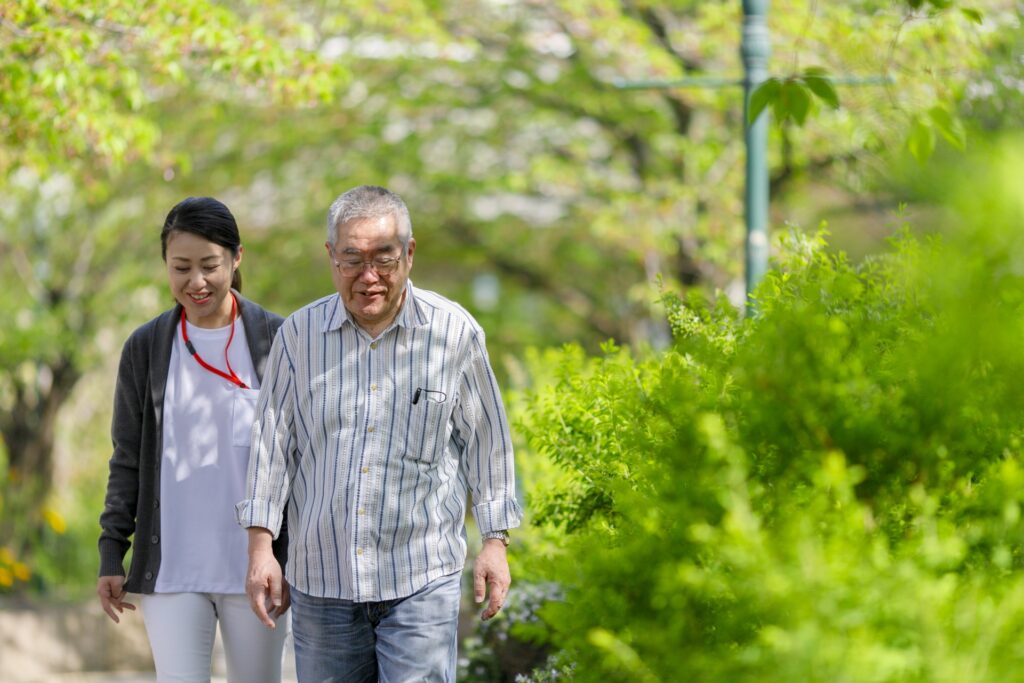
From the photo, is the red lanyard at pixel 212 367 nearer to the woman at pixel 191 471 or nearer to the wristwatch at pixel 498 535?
the woman at pixel 191 471

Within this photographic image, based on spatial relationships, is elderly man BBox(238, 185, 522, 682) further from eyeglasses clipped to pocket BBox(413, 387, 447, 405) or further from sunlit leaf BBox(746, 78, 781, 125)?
sunlit leaf BBox(746, 78, 781, 125)

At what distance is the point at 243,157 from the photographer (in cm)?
1484

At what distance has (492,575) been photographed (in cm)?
358

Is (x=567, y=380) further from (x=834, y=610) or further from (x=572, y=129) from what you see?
(x=572, y=129)

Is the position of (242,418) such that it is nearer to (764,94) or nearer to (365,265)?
(365,265)

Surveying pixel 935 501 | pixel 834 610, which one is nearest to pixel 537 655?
pixel 935 501

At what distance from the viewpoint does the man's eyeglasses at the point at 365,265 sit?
3.52 meters

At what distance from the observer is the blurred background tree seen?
40.1 ft

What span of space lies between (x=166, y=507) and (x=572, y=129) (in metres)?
10.9

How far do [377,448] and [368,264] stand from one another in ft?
1.51

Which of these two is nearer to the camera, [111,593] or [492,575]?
[492,575]

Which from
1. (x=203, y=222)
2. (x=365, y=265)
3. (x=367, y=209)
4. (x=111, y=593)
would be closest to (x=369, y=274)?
(x=365, y=265)

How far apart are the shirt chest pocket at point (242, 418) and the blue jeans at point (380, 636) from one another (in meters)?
0.48

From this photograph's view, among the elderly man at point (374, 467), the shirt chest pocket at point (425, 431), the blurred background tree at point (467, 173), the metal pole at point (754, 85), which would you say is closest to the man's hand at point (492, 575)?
the elderly man at point (374, 467)
